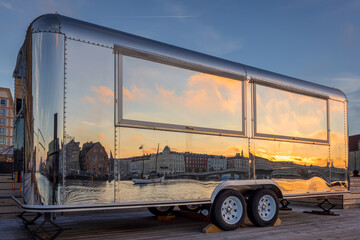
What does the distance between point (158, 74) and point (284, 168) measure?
3.49 metres

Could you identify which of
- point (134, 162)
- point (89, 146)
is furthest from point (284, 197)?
point (89, 146)

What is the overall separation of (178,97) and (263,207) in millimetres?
2966

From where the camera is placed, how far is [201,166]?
6.68 m

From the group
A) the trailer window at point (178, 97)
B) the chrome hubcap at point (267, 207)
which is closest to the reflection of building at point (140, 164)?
the trailer window at point (178, 97)

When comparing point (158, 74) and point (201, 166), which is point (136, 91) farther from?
point (201, 166)

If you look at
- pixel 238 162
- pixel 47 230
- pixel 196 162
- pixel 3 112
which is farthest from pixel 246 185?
pixel 3 112

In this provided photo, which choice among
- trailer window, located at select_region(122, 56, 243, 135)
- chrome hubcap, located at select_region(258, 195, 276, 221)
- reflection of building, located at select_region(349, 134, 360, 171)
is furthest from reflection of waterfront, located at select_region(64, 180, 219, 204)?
reflection of building, located at select_region(349, 134, 360, 171)

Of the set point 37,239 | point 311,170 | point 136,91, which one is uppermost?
point 136,91

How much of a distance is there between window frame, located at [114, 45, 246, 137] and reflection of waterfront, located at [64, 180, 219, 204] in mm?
891

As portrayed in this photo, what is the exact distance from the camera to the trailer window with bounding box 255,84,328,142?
776 cm

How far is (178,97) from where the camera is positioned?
655 cm

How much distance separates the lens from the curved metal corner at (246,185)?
6.89 m

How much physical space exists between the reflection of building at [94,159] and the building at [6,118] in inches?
4318

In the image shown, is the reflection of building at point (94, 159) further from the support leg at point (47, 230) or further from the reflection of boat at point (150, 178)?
the support leg at point (47, 230)
